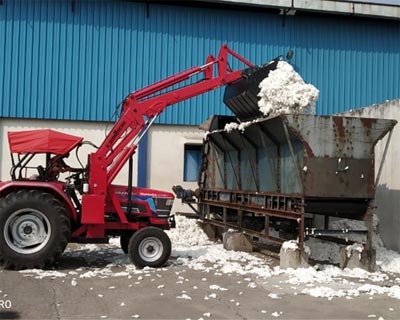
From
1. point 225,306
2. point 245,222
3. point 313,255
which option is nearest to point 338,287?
point 225,306

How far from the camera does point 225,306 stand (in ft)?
21.8

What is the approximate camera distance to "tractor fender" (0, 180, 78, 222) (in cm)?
863

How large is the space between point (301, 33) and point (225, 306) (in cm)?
1212

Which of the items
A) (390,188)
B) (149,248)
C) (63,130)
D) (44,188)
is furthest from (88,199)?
(63,130)

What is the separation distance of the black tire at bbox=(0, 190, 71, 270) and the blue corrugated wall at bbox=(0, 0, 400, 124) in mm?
7043

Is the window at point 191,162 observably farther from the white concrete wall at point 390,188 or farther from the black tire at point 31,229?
the black tire at point 31,229

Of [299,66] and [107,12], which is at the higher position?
[107,12]

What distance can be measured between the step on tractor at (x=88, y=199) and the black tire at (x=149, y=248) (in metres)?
0.02

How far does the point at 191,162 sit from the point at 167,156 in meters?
0.92

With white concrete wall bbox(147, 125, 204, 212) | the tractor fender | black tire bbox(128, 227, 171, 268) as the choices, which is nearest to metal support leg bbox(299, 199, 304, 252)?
black tire bbox(128, 227, 171, 268)

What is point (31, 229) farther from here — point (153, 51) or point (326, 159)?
point (153, 51)

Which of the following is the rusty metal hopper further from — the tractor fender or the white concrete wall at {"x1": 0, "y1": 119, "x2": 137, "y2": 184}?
the white concrete wall at {"x1": 0, "y1": 119, "x2": 137, "y2": 184}

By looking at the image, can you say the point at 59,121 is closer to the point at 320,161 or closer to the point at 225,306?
the point at 320,161

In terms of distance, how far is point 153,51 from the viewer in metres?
15.8
